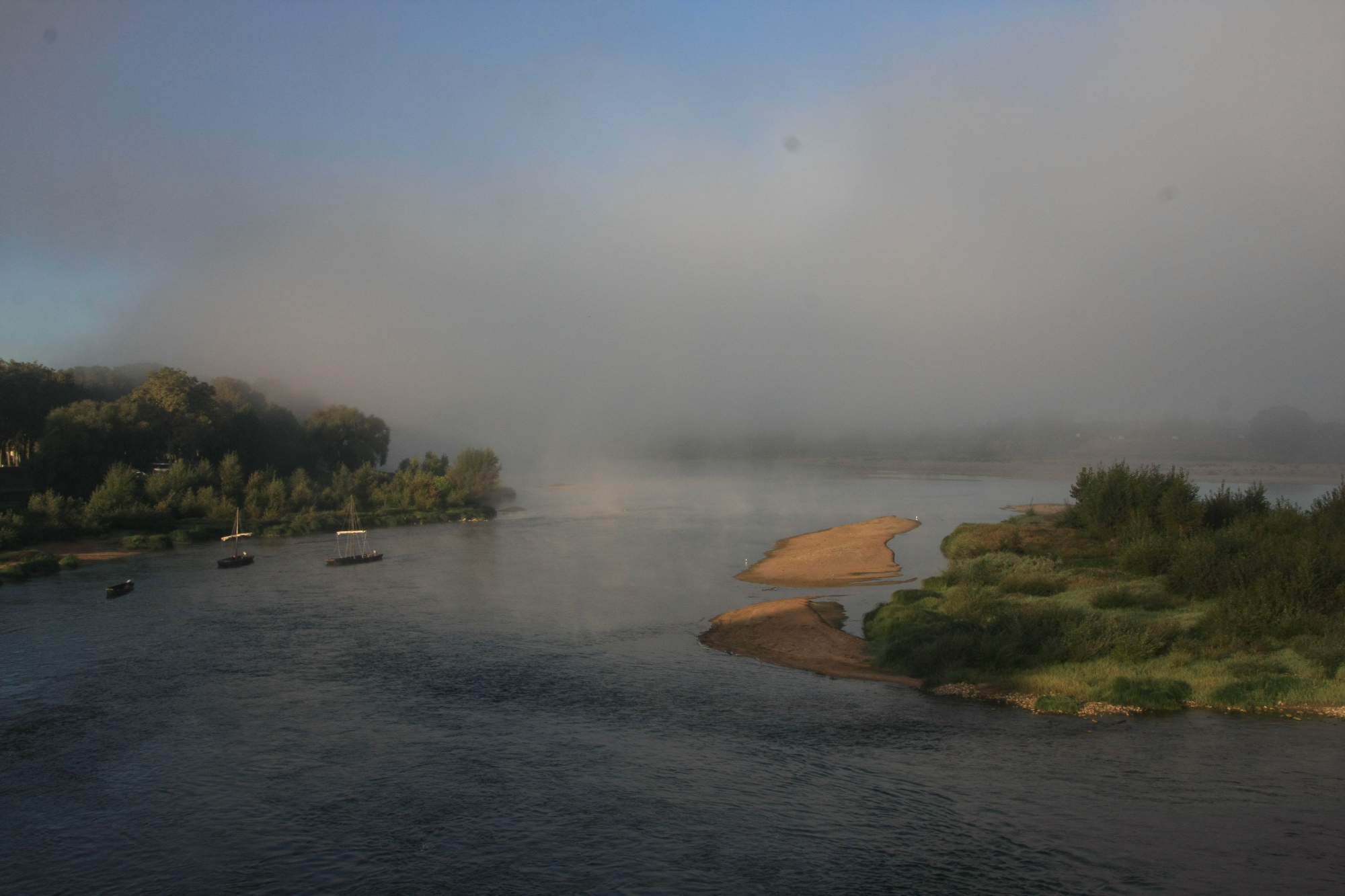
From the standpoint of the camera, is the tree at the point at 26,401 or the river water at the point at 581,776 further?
the tree at the point at 26,401

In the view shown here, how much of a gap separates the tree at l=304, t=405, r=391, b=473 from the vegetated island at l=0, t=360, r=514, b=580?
213mm

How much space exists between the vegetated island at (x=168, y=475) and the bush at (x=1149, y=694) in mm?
51762

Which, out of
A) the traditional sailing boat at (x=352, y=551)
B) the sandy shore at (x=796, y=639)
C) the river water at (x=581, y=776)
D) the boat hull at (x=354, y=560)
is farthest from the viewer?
the traditional sailing boat at (x=352, y=551)

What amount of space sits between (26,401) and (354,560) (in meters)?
44.1

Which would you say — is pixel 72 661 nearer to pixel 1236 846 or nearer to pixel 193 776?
pixel 193 776

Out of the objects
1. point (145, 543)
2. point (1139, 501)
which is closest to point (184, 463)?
point (145, 543)

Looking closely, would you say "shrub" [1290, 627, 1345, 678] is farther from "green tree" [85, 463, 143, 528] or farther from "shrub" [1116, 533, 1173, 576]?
"green tree" [85, 463, 143, 528]

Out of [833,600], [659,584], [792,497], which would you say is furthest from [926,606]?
[792,497]

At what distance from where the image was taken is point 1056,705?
71.8 ft

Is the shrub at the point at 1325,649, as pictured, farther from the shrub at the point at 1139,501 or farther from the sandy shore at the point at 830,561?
the sandy shore at the point at 830,561

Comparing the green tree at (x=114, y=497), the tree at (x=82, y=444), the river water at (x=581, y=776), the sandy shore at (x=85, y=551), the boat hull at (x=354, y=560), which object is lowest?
the river water at (x=581, y=776)

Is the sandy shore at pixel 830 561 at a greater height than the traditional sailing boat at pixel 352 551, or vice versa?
the traditional sailing boat at pixel 352 551

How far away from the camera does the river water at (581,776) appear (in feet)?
47.0

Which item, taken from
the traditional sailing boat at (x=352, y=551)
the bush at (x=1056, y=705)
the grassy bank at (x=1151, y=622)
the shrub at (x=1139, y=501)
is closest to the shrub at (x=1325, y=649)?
the grassy bank at (x=1151, y=622)
